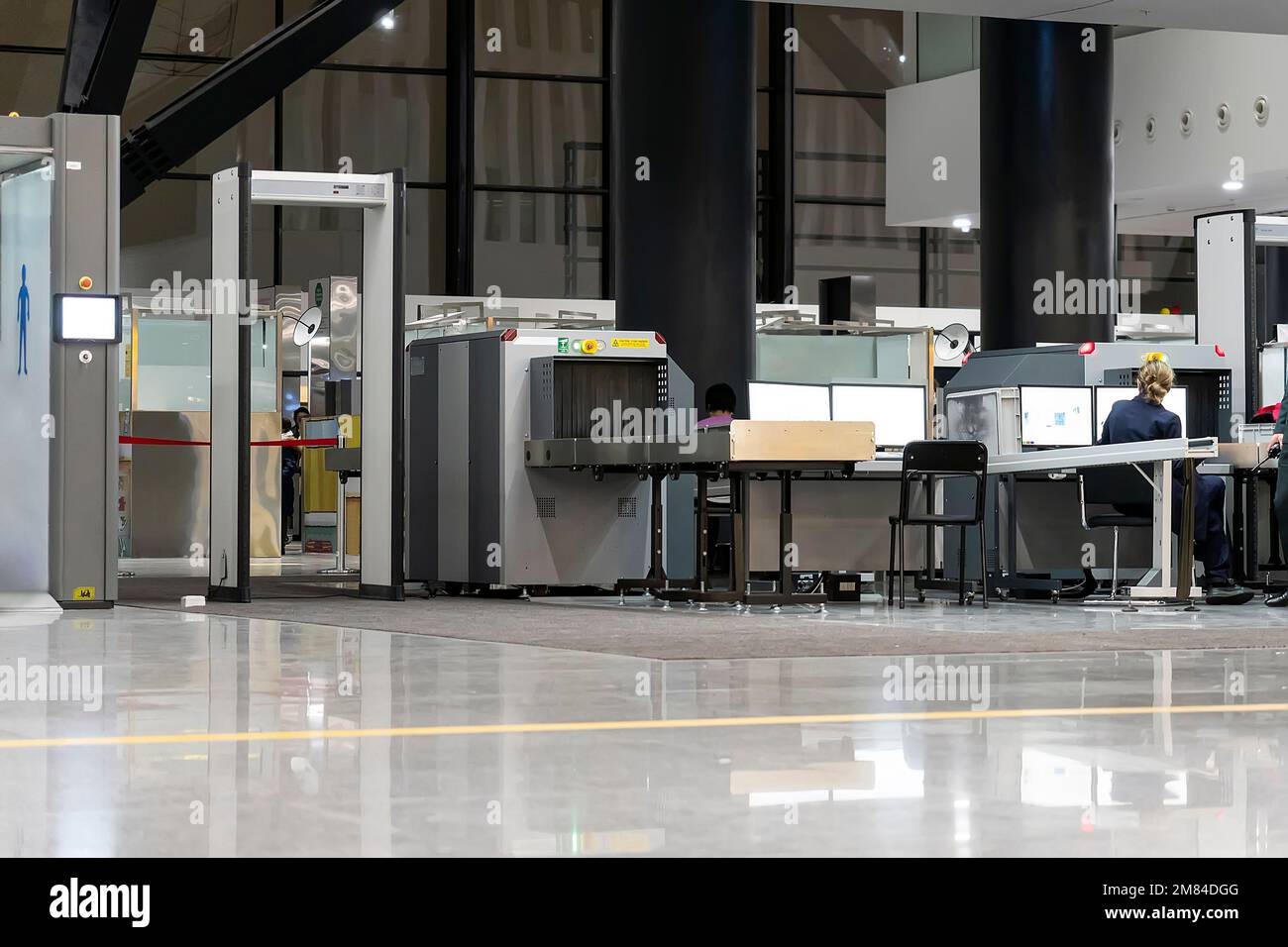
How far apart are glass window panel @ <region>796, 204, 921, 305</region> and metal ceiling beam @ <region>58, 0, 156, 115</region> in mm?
11755

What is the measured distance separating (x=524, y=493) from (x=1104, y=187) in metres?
7.55

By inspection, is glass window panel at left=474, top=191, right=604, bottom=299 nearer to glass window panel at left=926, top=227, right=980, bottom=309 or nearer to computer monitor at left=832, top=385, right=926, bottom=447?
glass window panel at left=926, top=227, right=980, bottom=309

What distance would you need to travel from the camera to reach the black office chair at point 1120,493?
10383 mm

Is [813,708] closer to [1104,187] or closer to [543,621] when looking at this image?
[543,621]

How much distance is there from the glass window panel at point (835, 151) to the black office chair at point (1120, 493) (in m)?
14.8

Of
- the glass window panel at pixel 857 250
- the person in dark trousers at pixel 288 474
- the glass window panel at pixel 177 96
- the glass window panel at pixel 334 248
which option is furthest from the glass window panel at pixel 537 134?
the person in dark trousers at pixel 288 474

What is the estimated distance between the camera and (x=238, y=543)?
33.4 ft

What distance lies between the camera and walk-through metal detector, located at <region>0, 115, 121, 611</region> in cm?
924

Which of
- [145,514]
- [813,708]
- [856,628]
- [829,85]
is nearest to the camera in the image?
[813,708]

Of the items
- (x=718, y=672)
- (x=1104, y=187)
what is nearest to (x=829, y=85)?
(x=1104, y=187)

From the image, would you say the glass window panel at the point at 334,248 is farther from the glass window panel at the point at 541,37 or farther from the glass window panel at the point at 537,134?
the glass window panel at the point at 541,37

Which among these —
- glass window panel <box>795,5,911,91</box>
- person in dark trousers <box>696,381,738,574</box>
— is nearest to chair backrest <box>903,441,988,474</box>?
person in dark trousers <box>696,381,738,574</box>

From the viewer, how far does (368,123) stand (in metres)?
23.5

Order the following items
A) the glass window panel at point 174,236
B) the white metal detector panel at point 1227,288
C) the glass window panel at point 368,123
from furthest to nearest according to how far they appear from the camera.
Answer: the glass window panel at point 368,123, the glass window panel at point 174,236, the white metal detector panel at point 1227,288
